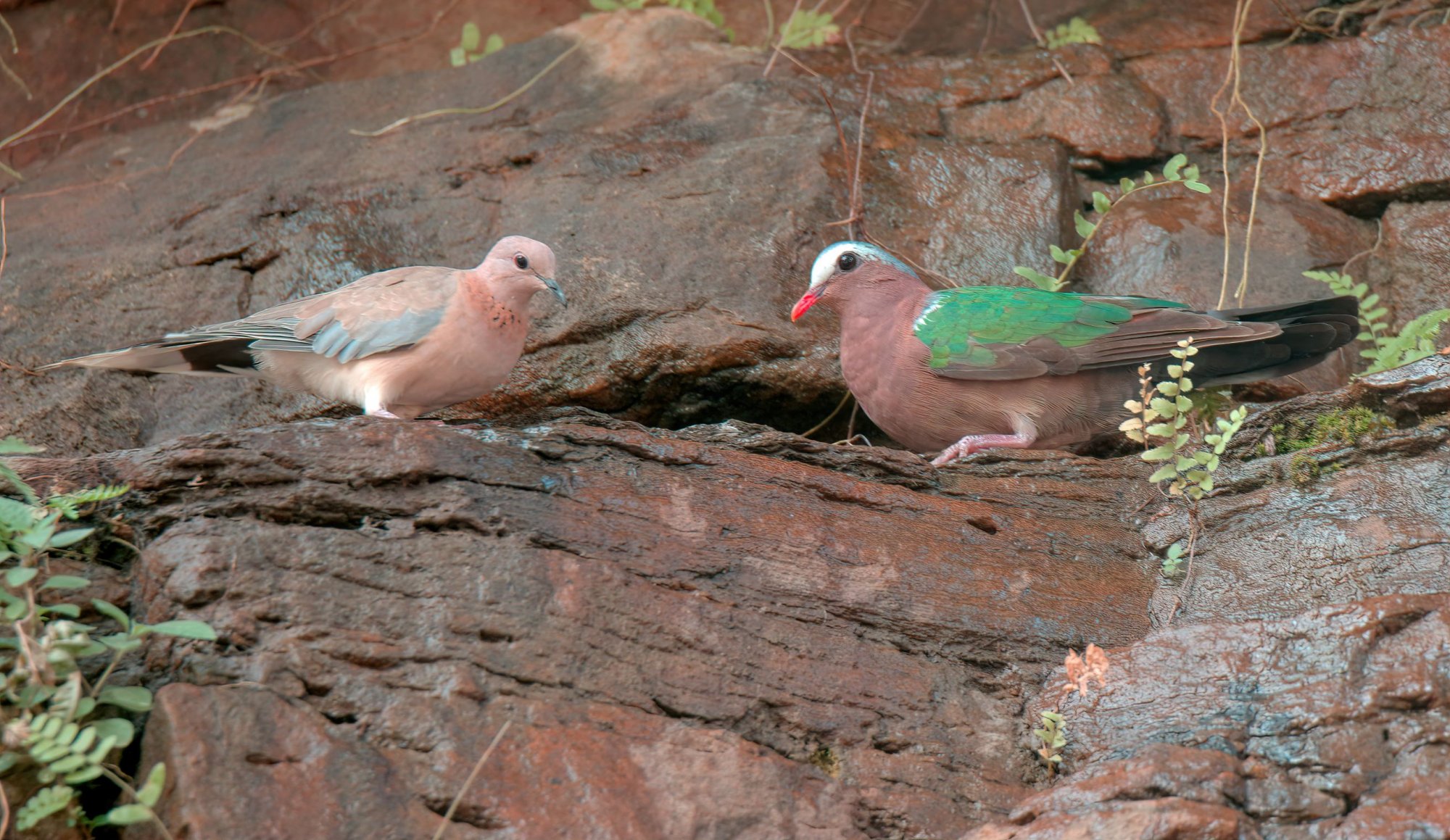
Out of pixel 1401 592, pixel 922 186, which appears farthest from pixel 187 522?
pixel 922 186

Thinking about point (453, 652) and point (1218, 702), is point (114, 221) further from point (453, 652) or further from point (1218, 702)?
point (1218, 702)

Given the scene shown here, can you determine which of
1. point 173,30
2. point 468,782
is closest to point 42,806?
point 468,782

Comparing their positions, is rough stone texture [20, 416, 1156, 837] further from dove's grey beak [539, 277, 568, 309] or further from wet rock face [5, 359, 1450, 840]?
dove's grey beak [539, 277, 568, 309]

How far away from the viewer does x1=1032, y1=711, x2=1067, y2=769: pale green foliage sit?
11.9ft

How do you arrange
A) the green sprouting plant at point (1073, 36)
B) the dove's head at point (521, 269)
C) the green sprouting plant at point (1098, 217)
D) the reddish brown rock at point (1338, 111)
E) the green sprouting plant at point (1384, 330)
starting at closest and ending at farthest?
the dove's head at point (521, 269) → the green sprouting plant at point (1384, 330) → the green sprouting plant at point (1098, 217) → the reddish brown rock at point (1338, 111) → the green sprouting plant at point (1073, 36)

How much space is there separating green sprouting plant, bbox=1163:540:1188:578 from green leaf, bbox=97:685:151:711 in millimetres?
2949

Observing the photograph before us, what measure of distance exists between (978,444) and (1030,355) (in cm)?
39

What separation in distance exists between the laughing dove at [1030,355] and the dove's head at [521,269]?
125 cm

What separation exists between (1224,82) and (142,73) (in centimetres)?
585

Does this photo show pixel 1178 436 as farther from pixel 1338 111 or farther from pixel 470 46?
pixel 470 46

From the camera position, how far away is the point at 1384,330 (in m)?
5.97

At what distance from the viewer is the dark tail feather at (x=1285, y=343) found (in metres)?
5.04

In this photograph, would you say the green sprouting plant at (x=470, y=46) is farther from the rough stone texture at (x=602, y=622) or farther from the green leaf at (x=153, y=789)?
the green leaf at (x=153, y=789)

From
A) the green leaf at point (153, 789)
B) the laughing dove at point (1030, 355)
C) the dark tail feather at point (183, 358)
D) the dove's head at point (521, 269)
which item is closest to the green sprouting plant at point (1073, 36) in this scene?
the laughing dove at point (1030, 355)
